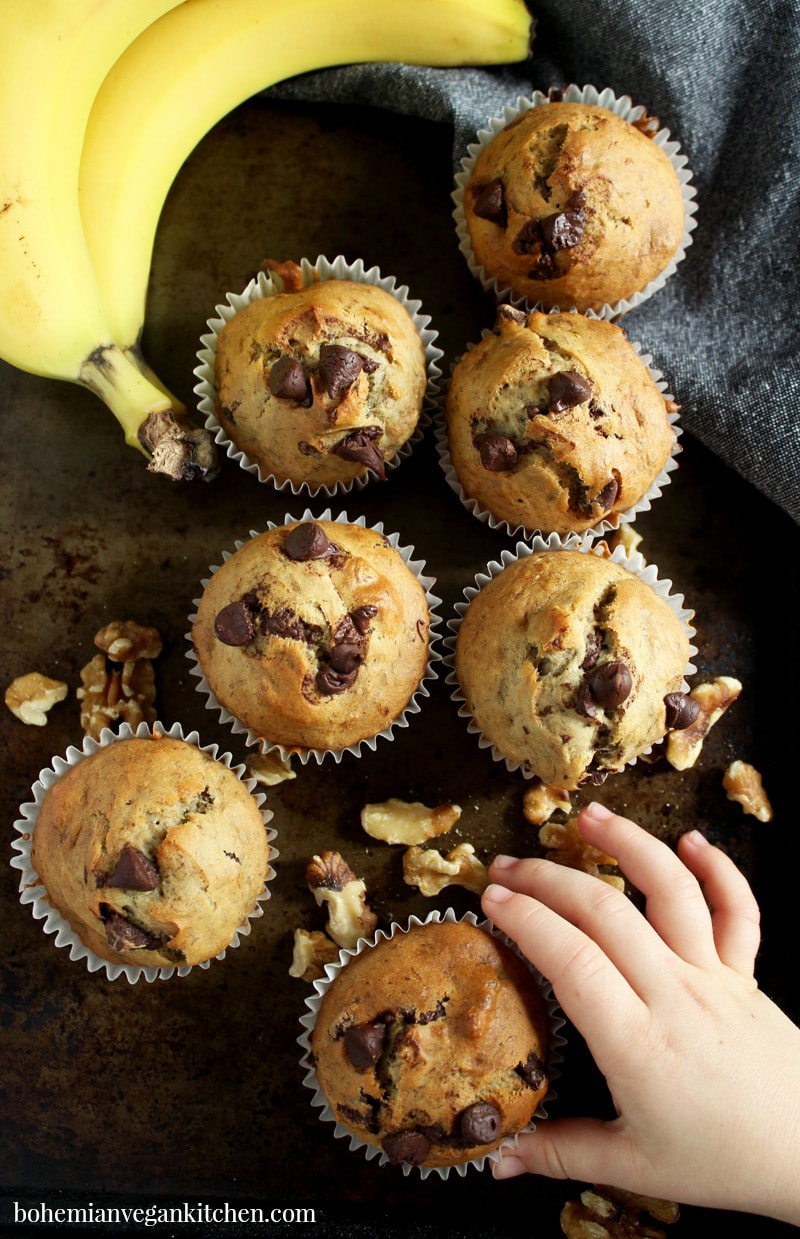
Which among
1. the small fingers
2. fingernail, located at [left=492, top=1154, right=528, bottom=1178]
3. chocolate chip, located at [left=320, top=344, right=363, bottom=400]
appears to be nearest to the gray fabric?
chocolate chip, located at [left=320, top=344, right=363, bottom=400]

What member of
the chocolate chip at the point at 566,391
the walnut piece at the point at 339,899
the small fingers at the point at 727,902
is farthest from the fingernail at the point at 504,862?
the chocolate chip at the point at 566,391

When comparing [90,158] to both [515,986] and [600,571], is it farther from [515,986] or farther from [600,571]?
[515,986]

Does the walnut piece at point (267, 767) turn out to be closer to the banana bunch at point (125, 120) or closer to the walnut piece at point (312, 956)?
the walnut piece at point (312, 956)

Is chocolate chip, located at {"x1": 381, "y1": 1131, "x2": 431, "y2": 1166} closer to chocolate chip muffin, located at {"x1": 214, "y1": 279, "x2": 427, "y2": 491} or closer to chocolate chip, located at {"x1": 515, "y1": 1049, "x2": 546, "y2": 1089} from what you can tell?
chocolate chip, located at {"x1": 515, "y1": 1049, "x2": 546, "y2": 1089}

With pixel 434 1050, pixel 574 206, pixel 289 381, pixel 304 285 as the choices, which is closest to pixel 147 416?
pixel 289 381

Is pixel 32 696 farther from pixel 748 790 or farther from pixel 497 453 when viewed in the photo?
pixel 748 790

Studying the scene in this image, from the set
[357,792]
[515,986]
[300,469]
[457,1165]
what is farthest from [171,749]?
[457,1165]
